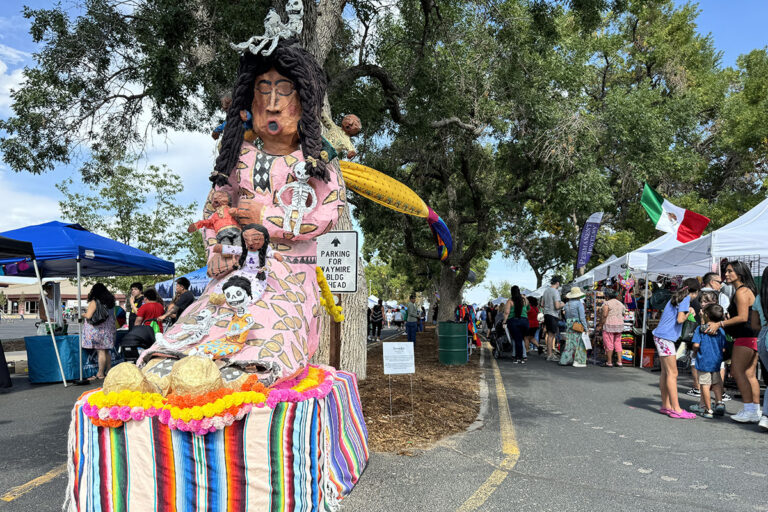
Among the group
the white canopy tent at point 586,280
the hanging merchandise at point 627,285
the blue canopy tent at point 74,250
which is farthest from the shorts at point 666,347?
the white canopy tent at point 586,280

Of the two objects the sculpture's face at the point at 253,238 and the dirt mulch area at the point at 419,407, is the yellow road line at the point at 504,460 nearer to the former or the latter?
the dirt mulch area at the point at 419,407

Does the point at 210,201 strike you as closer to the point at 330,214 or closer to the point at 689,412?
the point at 330,214

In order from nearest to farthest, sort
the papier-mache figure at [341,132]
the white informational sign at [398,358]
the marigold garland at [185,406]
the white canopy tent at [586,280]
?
the marigold garland at [185,406]
the papier-mache figure at [341,132]
the white informational sign at [398,358]
the white canopy tent at [586,280]

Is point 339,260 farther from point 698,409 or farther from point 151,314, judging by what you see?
point 698,409

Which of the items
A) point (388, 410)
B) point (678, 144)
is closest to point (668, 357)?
point (388, 410)

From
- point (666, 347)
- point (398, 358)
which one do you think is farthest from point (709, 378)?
point (398, 358)

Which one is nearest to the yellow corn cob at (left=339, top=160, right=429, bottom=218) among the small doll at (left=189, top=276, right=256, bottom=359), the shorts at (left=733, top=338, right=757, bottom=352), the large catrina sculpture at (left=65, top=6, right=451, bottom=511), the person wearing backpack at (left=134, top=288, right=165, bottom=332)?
the large catrina sculpture at (left=65, top=6, right=451, bottom=511)

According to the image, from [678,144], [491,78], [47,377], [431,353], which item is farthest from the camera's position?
[678,144]

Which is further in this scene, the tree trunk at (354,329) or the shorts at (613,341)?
the shorts at (613,341)

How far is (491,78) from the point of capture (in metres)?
11.7

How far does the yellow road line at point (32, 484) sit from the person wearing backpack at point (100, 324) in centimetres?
500

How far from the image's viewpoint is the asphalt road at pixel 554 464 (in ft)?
11.8

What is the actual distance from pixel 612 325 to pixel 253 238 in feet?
35.5

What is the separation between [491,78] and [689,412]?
8112 mm
